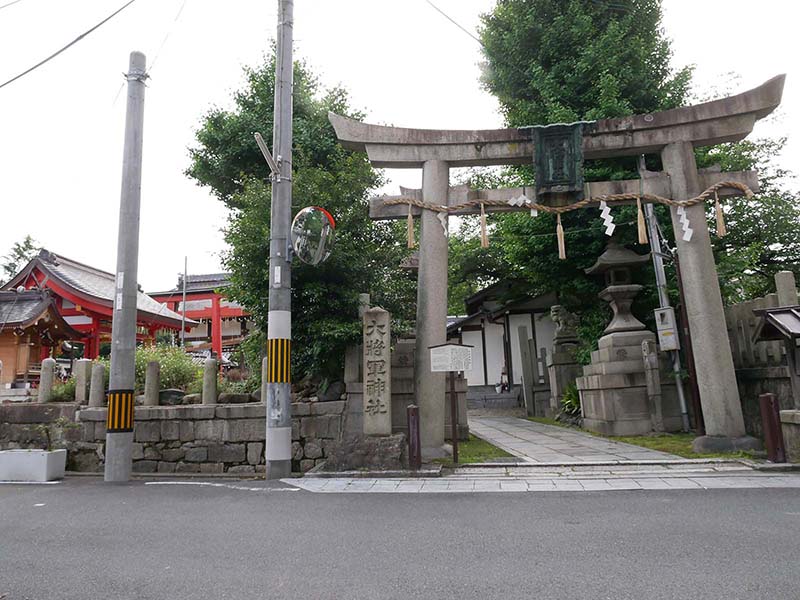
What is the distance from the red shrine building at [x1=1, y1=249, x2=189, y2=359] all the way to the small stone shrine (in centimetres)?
1689

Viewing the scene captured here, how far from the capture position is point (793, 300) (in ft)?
30.2

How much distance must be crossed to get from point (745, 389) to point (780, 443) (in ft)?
10.7

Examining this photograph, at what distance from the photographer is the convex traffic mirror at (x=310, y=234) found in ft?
28.6

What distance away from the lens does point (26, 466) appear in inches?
359

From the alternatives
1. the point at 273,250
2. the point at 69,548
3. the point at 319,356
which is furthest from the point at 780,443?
the point at 69,548

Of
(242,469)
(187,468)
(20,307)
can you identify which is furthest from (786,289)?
(20,307)

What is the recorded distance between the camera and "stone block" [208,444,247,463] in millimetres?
9672

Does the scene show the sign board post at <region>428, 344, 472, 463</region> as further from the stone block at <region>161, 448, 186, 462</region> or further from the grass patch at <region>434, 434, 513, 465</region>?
the stone block at <region>161, 448, 186, 462</region>

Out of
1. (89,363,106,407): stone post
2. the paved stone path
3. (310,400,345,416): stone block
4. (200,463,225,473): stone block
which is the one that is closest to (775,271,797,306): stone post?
the paved stone path

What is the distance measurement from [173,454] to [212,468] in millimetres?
869

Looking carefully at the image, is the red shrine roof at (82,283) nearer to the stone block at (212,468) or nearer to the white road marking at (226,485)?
the stone block at (212,468)

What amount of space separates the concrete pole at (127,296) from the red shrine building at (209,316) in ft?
59.7

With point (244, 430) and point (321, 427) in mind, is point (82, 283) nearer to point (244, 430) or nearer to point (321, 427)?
point (244, 430)

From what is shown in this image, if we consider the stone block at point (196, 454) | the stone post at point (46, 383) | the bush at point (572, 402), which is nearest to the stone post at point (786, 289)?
the bush at point (572, 402)
